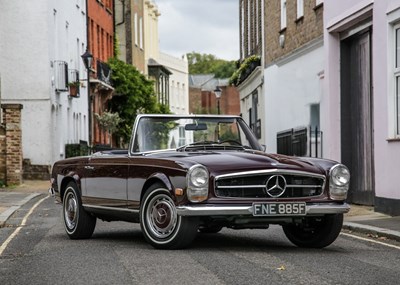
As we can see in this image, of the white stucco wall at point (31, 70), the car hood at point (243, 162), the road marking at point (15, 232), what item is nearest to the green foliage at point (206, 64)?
the white stucco wall at point (31, 70)

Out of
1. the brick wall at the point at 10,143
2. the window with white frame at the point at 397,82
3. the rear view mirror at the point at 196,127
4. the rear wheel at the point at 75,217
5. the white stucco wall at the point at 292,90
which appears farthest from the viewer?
the brick wall at the point at 10,143

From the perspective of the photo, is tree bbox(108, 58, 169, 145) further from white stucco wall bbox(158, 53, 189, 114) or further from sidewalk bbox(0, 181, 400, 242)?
sidewalk bbox(0, 181, 400, 242)

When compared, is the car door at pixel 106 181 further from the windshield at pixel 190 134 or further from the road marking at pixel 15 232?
the road marking at pixel 15 232

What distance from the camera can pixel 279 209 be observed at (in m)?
11.0

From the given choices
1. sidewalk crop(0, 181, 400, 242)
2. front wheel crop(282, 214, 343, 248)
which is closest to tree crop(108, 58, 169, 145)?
sidewalk crop(0, 181, 400, 242)

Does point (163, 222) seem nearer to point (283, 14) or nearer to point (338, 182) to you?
point (338, 182)

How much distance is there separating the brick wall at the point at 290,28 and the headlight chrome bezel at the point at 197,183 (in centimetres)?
1413

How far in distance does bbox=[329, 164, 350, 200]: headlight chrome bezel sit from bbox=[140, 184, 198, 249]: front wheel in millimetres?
1530

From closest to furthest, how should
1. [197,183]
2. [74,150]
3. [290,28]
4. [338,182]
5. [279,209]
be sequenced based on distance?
[197,183] < [279,209] < [338,182] < [290,28] < [74,150]

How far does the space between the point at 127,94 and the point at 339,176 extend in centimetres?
4697

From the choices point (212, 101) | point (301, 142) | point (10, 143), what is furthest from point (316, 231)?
point (212, 101)

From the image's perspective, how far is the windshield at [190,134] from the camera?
1262 cm

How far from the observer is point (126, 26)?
64.8 meters

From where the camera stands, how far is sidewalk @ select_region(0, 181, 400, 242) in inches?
550
